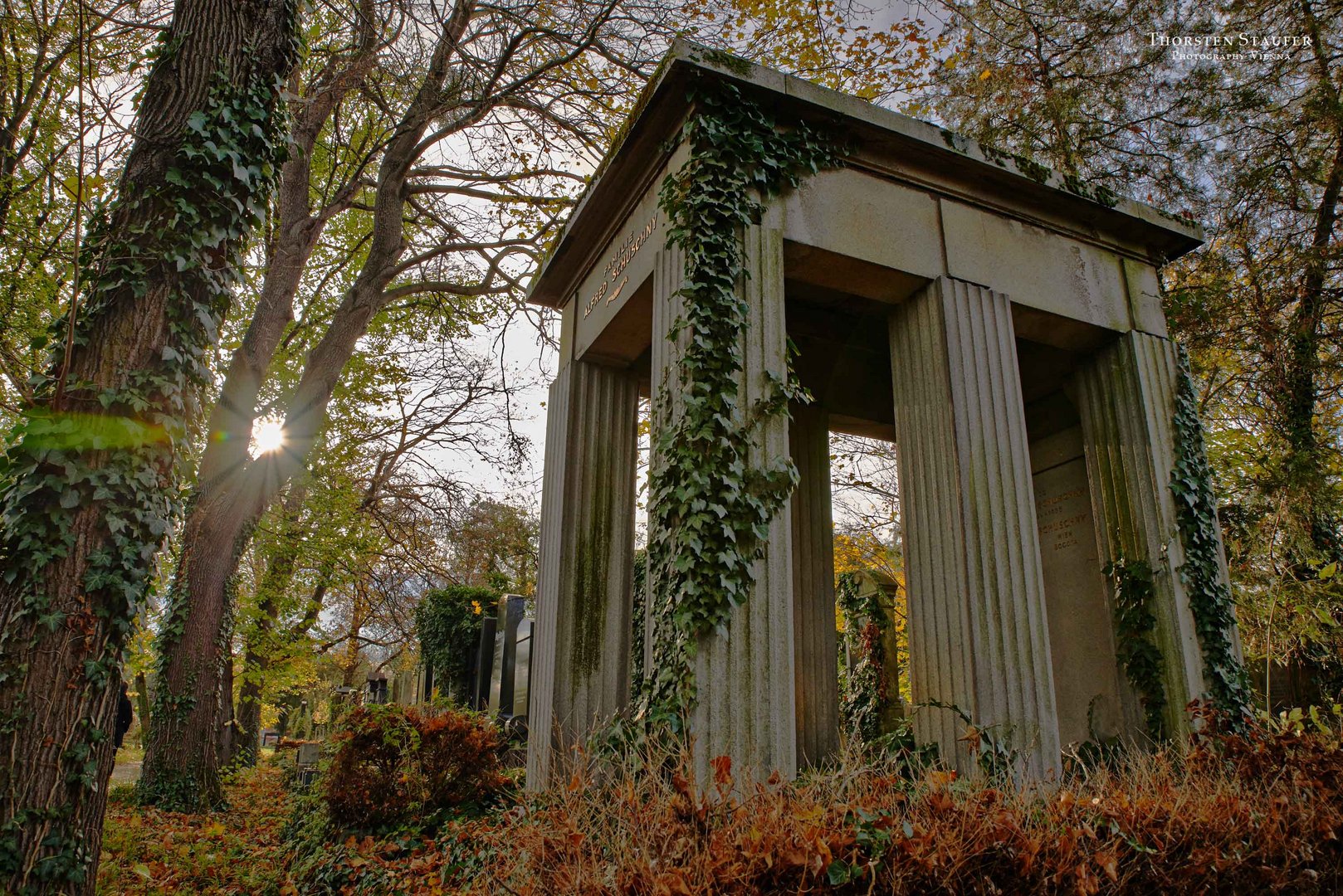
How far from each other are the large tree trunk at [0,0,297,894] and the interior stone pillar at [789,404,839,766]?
532 centimetres

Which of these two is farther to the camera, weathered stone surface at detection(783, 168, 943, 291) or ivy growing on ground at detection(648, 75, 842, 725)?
weathered stone surface at detection(783, 168, 943, 291)

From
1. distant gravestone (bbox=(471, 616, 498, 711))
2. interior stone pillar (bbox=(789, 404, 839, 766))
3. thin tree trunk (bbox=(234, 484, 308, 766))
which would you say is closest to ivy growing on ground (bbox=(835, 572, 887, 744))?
interior stone pillar (bbox=(789, 404, 839, 766))

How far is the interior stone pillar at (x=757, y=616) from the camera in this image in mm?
4750

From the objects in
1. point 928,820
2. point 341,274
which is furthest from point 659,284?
point 341,274

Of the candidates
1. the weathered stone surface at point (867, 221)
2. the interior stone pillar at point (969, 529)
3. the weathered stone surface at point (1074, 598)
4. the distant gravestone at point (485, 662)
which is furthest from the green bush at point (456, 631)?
the weathered stone surface at point (867, 221)

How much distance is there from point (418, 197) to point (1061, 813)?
14640 mm

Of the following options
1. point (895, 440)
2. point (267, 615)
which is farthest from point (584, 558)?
point (267, 615)

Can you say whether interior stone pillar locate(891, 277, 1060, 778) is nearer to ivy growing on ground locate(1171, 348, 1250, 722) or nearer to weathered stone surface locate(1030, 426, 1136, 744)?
ivy growing on ground locate(1171, 348, 1250, 722)

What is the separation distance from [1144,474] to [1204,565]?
896 millimetres

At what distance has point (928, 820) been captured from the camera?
9.25 ft

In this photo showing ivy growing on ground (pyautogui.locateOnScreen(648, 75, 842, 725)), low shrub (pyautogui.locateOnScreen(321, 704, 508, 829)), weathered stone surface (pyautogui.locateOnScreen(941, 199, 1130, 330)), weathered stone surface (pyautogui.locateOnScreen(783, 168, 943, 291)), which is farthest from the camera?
low shrub (pyautogui.locateOnScreen(321, 704, 508, 829))

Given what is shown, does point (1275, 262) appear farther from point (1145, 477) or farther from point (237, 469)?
point (237, 469)

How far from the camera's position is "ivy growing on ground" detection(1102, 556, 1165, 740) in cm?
660

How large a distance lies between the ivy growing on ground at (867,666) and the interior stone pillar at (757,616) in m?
5.50
